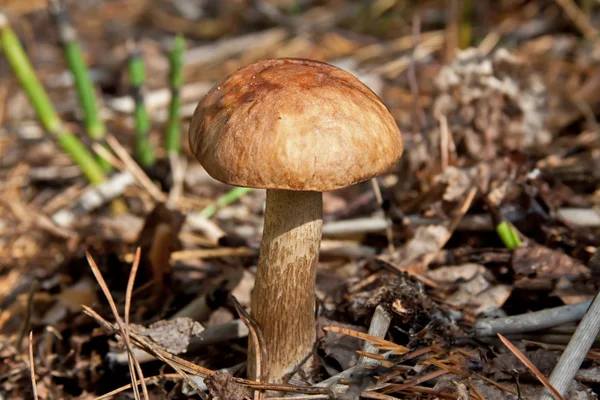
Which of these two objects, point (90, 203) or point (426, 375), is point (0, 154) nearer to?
point (90, 203)

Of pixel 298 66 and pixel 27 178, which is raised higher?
pixel 298 66

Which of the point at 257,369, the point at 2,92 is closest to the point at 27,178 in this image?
the point at 2,92

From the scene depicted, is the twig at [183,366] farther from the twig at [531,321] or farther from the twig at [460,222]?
the twig at [460,222]

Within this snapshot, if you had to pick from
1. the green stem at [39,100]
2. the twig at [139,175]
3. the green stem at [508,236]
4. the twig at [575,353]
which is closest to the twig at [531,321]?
the twig at [575,353]

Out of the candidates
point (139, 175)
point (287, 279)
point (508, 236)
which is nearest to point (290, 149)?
point (287, 279)

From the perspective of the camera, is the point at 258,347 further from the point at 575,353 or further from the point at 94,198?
the point at 94,198

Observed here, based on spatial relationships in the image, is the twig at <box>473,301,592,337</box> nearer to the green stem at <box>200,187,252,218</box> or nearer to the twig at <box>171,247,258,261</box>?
the twig at <box>171,247,258,261</box>

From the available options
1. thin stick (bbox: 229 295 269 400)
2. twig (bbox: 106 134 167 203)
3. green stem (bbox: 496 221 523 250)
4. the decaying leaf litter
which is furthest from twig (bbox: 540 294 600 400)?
twig (bbox: 106 134 167 203)
